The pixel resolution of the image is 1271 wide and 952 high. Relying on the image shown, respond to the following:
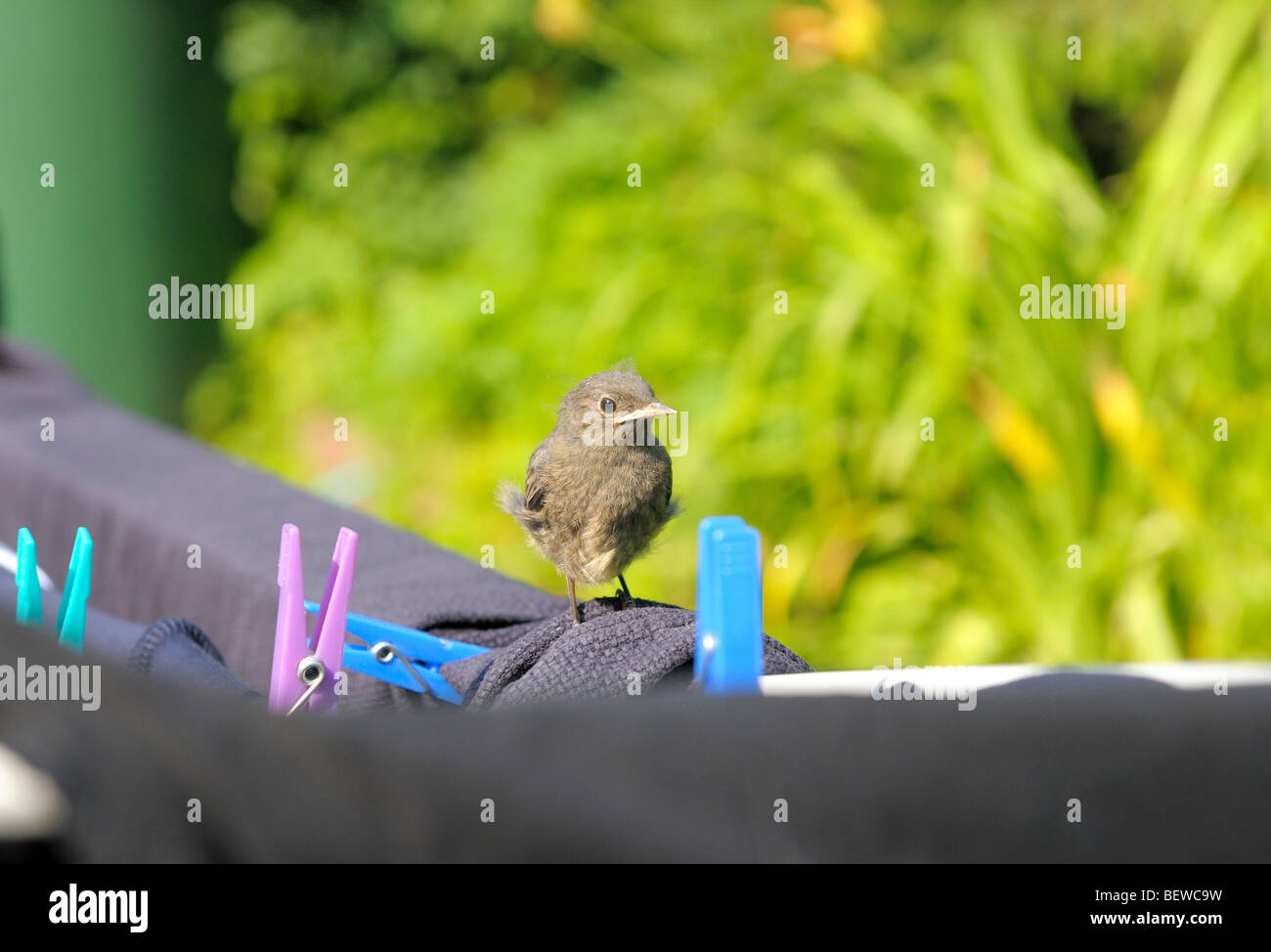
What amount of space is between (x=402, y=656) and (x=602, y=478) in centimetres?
19

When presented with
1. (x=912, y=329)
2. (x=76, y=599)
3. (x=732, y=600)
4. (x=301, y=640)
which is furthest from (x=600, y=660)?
(x=912, y=329)

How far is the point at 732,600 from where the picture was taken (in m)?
0.63

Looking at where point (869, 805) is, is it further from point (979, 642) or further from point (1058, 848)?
point (979, 642)

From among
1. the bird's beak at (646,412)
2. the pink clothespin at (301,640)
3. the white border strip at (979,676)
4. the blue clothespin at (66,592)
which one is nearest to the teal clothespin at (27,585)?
the blue clothespin at (66,592)

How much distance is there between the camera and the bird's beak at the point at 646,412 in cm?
80

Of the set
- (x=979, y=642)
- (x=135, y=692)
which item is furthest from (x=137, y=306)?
(x=135, y=692)

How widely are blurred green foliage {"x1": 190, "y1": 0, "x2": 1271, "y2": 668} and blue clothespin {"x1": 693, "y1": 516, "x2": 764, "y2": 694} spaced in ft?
4.46

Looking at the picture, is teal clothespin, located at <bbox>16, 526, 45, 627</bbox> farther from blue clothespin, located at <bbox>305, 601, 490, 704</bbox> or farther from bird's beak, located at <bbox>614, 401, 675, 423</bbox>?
bird's beak, located at <bbox>614, 401, 675, 423</bbox>

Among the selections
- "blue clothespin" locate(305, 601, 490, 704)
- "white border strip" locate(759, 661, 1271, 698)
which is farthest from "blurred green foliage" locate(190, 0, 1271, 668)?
"white border strip" locate(759, 661, 1271, 698)

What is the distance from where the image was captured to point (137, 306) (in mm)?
4184

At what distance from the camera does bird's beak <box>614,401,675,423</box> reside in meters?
0.80

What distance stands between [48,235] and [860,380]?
2.75 meters

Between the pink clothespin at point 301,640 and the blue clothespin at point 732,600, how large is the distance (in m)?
0.29

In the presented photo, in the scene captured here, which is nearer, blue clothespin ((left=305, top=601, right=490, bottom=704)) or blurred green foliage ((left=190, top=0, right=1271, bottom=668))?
blue clothespin ((left=305, top=601, right=490, bottom=704))
